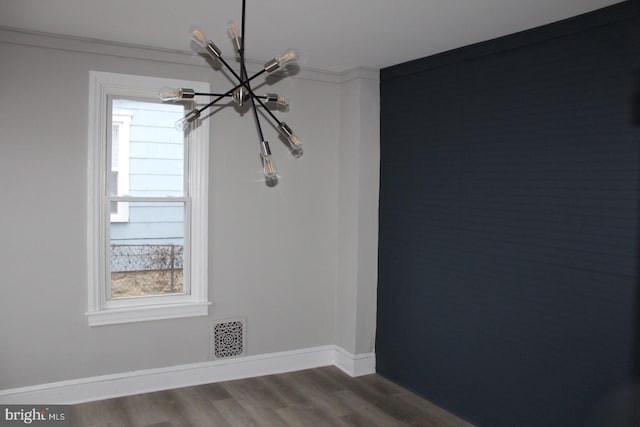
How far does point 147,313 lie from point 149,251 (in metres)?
0.46

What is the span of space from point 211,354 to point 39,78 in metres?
2.33

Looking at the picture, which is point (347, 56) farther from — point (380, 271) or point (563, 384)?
point (563, 384)

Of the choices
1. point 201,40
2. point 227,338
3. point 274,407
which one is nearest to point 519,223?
point 274,407

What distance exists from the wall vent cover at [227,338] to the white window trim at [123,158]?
1.08 meters

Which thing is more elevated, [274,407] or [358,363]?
[358,363]

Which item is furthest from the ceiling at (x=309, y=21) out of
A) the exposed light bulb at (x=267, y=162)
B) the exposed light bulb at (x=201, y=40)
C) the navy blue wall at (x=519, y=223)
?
the exposed light bulb at (x=267, y=162)

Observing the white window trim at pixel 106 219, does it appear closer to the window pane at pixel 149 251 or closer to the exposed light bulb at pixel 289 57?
the window pane at pixel 149 251

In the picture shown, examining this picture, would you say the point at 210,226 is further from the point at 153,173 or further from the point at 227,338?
the point at 227,338

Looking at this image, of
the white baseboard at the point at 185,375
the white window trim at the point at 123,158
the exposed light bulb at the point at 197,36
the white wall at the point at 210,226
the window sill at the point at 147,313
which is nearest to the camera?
the exposed light bulb at the point at 197,36

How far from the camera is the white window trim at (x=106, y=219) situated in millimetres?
3896

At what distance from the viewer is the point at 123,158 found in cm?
411

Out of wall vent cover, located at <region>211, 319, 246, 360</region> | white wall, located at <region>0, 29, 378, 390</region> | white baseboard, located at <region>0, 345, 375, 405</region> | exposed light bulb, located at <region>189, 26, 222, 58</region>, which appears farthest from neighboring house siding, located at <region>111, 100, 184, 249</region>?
exposed light bulb, located at <region>189, 26, 222, 58</region>

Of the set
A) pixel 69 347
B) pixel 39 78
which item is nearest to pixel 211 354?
pixel 69 347

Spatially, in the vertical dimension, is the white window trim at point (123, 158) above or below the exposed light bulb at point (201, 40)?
below
